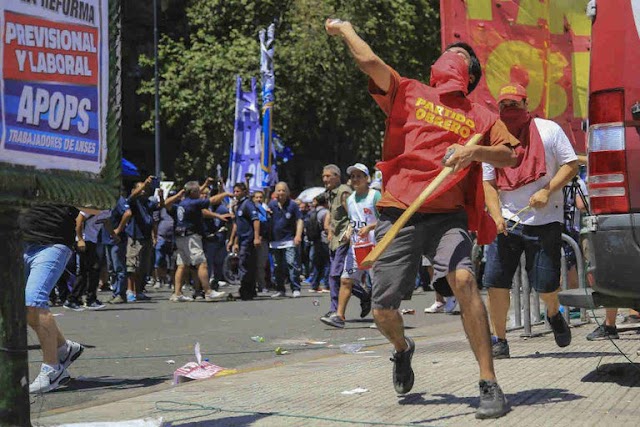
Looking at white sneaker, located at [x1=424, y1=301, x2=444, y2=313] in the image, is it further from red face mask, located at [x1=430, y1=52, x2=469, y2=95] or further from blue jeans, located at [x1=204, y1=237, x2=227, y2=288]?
red face mask, located at [x1=430, y1=52, x2=469, y2=95]

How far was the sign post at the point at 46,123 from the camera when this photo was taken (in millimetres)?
4684

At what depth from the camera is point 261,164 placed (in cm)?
2523

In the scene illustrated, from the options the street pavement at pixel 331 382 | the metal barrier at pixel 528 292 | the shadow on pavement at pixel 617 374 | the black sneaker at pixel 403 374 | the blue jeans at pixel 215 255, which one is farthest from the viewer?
the blue jeans at pixel 215 255

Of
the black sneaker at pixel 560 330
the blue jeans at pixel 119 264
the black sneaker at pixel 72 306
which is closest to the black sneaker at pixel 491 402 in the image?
the black sneaker at pixel 560 330

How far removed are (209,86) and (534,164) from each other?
104 feet

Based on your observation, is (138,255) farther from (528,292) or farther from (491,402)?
(491,402)

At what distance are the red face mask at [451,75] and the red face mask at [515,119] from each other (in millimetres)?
1997

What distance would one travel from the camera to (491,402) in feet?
18.7

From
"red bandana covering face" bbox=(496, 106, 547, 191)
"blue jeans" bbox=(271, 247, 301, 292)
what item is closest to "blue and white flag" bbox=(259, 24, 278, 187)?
"blue jeans" bbox=(271, 247, 301, 292)

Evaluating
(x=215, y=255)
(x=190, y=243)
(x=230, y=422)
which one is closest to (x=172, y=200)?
(x=190, y=243)

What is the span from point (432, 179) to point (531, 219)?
92.0 inches

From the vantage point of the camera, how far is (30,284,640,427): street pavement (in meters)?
5.95

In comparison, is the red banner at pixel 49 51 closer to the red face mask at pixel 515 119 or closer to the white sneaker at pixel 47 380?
the white sneaker at pixel 47 380

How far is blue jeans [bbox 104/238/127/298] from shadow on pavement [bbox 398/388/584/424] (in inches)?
463
